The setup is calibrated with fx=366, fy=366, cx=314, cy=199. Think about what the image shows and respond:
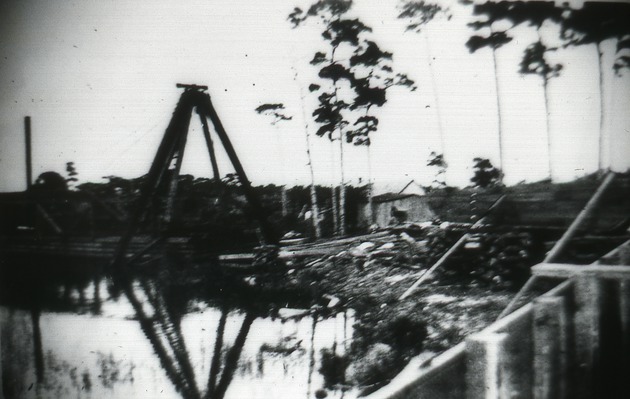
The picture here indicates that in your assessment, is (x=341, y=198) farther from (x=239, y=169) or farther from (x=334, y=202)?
(x=239, y=169)

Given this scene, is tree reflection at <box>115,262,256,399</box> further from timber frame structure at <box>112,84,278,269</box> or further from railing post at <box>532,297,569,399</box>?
railing post at <box>532,297,569,399</box>

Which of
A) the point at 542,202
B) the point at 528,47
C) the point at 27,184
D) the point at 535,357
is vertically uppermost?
the point at 528,47

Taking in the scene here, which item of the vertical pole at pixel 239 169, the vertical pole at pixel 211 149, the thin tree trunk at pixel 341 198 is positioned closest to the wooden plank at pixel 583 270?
the thin tree trunk at pixel 341 198

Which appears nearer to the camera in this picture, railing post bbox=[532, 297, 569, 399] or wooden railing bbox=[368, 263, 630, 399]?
wooden railing bbox=[368, 263, 630, 399]

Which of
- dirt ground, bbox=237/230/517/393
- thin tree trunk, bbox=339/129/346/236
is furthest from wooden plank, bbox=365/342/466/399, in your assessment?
thin tree trunk, bbox=339/129/346/236

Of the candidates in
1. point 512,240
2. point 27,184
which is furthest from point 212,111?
point 512,240

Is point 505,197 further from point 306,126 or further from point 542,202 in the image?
point 306,126
